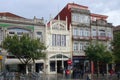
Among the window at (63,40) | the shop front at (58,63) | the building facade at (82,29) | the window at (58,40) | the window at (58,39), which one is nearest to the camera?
the shop front at (58,63)

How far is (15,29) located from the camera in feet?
169

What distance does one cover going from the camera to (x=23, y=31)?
52.4 metres

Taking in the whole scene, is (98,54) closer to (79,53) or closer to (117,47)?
(117,47)

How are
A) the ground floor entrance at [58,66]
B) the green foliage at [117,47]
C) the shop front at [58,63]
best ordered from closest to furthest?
the green foliage at [117,47], the shop front at [58,63], the ground floor entrance at [58,66]

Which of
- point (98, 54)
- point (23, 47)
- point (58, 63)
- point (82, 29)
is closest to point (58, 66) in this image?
point (58, 63)

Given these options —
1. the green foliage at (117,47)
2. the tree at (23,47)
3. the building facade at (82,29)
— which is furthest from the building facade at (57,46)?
the tree at (23,47)

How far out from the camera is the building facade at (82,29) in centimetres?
6019

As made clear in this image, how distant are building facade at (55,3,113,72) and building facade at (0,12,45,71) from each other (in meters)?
7.84

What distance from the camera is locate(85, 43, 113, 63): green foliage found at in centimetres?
5551

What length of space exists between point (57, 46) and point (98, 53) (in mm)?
8071

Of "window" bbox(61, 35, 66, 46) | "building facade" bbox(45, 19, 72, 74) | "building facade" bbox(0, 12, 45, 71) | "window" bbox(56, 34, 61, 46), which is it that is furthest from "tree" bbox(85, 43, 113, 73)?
"building facade" bbox(0, 12, 45, 71)

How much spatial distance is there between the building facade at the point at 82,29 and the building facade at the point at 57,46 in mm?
1543

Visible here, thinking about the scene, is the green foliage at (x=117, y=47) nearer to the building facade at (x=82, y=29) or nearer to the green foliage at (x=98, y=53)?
the green foliage at (x=98, y=53)

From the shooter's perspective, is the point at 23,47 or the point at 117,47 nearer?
the point at 23,47
